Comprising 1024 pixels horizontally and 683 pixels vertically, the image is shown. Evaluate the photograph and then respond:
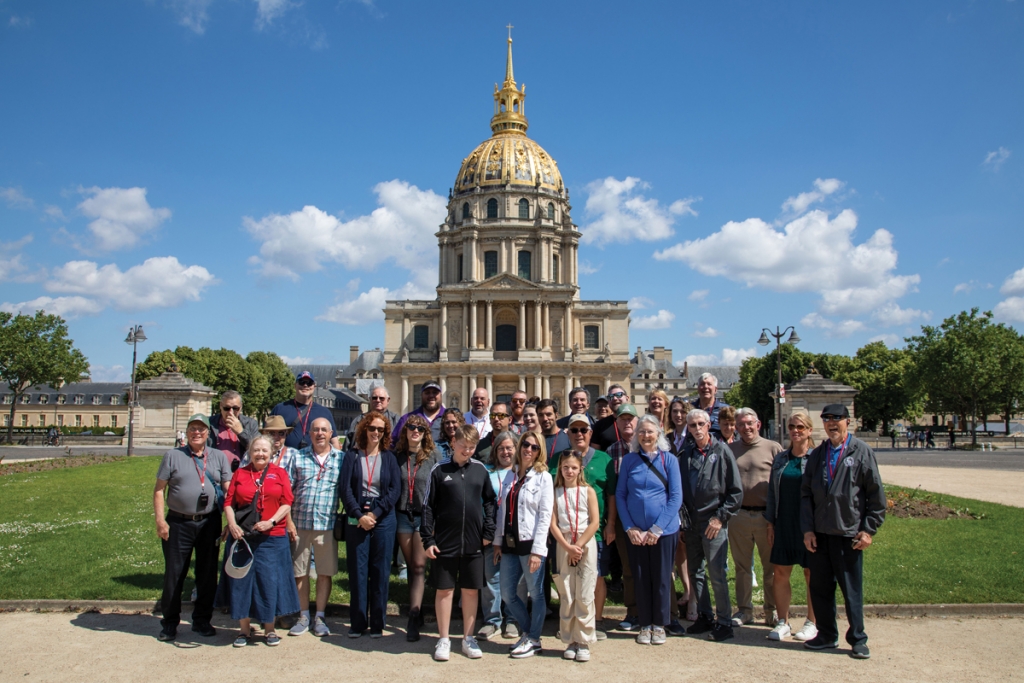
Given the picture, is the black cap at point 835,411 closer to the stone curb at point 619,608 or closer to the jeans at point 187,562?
the stone curb at point 619,608

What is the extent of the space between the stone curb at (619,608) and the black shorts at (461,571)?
3.86 ft

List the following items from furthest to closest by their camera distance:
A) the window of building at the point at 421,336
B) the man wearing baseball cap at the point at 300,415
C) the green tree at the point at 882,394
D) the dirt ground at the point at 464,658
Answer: the window of building at the point at 421,336 < the green tree at the point at 882,394 < the man wearing baseball cap at the point at 300,415 < the dirt ground at the point at 464,658

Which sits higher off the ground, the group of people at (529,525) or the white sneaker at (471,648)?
the group of people at (529,525)

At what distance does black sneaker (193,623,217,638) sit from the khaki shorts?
892 millimetres

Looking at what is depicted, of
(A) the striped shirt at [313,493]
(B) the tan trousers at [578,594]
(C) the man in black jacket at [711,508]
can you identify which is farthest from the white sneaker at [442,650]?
(C) the man in black jacket at [711,508]

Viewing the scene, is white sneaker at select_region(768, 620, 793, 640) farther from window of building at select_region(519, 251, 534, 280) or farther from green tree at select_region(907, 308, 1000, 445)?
window of building at select_region(519, 251, 534, 280)

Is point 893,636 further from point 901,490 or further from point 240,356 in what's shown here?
point 240,356

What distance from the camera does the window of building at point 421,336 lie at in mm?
67250

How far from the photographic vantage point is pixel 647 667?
590cm

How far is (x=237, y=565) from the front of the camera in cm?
638

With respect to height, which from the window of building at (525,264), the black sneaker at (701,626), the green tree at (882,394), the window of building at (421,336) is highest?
the window of building at (525,264)

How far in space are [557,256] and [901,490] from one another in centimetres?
5819

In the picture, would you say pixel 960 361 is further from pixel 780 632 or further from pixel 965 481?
pixel 780 632

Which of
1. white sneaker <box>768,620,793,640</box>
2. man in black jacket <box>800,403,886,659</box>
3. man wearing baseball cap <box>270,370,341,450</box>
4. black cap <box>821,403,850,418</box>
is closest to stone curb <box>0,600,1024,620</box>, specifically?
white sneaker <box>768,620,793,640</box>
